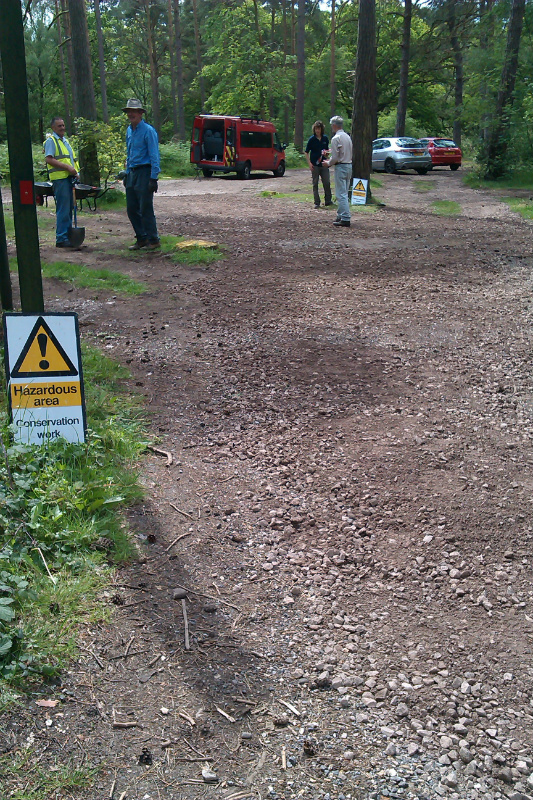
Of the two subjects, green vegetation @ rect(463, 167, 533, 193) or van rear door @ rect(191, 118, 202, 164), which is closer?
green vegetation @ rect(463, 167, 533, 193)

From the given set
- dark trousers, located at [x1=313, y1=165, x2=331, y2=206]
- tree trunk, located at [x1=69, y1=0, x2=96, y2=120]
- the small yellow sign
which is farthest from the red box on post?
tree trunk, located at [x1=69, y1=0, x2=96, y2=120]

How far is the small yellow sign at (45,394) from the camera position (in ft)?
14.7

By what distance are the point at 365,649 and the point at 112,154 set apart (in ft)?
53.6

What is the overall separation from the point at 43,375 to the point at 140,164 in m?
7.37

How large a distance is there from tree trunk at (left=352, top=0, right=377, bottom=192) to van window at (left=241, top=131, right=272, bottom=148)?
12189mm

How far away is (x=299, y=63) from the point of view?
127 feet

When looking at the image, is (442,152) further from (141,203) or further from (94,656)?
(94,656)

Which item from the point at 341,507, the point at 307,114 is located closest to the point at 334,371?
the point at 341,507

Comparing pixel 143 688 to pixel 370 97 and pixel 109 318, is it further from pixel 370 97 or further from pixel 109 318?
pixel 370 97

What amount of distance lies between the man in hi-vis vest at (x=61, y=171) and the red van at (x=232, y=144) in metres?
18.8

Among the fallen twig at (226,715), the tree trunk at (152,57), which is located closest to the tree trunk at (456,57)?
the tree trunk at (152,57)

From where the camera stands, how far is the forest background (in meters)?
29.7

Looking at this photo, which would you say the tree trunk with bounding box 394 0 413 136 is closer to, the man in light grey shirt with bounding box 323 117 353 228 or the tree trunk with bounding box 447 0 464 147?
the tree trunk with bounding box 447 0 464 147

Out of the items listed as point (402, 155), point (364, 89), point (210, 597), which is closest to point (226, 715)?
point (210, 597)
